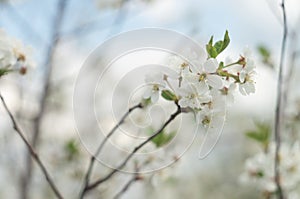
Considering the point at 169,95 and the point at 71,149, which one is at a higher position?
the point at 71,149

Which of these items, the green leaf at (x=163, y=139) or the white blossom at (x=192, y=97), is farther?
the green leaf at (x=163, y=139)

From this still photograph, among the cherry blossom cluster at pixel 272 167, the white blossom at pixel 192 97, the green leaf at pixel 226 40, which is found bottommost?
the white blossom at pixel 192 97

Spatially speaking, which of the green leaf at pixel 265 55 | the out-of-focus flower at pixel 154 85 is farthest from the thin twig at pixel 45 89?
the out-of-focus flower at pixel 154 85

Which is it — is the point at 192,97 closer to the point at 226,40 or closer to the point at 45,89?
the point at 226,40

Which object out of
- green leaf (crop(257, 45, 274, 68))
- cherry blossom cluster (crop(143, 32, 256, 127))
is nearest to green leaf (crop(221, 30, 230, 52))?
cherry blossom cluster (crop(143, 32, 256, 127))

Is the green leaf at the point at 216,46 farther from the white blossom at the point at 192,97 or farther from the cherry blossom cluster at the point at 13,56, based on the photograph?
the cherry blossom cluster at the point at 13,56

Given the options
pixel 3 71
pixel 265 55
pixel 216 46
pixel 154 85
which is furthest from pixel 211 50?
pixel 265 55
